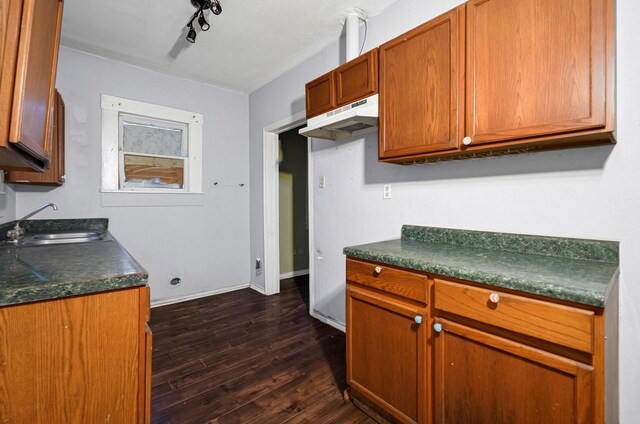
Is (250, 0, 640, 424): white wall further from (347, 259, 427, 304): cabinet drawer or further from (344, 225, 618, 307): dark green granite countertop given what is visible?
(347, 259, 427, 304): cabinet drawer

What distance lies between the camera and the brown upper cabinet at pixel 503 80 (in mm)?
1144

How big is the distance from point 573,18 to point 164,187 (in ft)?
11.5

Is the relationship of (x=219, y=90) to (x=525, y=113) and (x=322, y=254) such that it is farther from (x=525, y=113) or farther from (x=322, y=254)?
(x=525, y=113)

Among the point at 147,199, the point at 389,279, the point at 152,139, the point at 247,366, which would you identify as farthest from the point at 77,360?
the point at 152,139

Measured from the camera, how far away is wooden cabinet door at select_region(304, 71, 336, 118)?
7.10ft

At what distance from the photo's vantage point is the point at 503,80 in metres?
1.34

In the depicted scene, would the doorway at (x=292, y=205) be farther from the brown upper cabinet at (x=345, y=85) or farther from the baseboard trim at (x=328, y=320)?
the brown upper cabinet at (x=345, y=85)

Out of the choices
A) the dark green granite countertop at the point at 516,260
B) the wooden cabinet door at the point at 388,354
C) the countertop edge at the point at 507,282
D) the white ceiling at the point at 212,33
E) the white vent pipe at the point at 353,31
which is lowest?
the wooden cabinet door at the point at 388,354

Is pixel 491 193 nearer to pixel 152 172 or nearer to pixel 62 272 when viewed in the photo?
pixel 62 272

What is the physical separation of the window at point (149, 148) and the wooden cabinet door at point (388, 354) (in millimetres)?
2634

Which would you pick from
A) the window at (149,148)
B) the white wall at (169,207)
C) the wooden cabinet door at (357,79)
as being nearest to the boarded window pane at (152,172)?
the window at (149,148)

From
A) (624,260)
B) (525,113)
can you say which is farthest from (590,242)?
(525,113)

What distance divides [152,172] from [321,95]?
7.02ft

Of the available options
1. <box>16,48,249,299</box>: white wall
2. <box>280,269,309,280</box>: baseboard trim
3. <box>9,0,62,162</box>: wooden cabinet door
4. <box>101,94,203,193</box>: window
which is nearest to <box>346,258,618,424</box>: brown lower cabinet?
<box>9,0,62,162</box>: wooden cabinet door
